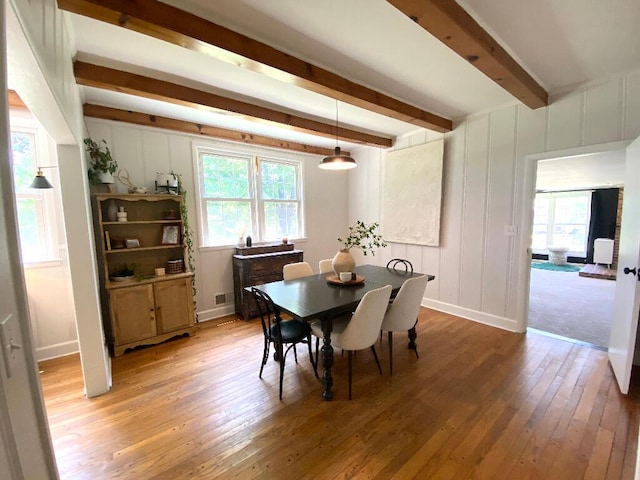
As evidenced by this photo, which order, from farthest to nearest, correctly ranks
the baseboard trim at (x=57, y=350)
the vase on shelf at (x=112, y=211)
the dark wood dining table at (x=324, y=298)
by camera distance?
the vase on shelf at (x=112, y=211)
the baseboard trim at (x=57, y=350)
the dark wood dining table at (x=324, y=298)

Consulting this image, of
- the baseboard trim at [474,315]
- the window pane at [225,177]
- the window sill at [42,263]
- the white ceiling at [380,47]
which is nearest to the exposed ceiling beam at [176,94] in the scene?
the white ceiling at [380,47]

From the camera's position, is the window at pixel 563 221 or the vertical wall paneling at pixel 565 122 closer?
the vertical wall paneling at pixel 565 122

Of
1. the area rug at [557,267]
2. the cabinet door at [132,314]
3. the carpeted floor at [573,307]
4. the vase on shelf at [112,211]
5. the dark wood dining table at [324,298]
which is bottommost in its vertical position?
the area rug at [557,267]

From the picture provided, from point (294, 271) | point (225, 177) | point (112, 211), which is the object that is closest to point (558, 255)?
point (294, 271)

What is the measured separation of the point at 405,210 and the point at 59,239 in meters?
4.18

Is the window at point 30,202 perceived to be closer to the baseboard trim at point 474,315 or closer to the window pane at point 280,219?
the window pane at point 280,219

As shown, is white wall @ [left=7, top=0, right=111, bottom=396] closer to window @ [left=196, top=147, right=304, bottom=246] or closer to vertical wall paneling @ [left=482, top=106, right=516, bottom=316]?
window @ [left=196, top=147, right=304, bottom=246]

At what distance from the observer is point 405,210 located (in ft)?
14.0

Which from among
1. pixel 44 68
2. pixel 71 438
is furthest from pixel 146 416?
pixel 44 68

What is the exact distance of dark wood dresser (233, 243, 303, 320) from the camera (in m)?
3.79

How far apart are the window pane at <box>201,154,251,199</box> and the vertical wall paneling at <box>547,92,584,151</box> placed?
12.0 feet

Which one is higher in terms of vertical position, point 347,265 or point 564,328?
point 347,265

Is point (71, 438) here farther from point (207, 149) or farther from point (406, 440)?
point (207, 149)

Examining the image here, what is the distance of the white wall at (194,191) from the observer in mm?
3217
